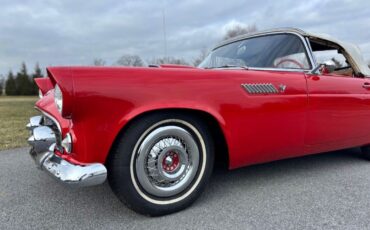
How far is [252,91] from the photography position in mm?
2574

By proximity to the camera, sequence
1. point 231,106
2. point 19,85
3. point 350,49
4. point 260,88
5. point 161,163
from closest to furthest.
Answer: point 161,163, point 231,106, point 260,88, point 350,49, point 19,85

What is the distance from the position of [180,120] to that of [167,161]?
0.32 m

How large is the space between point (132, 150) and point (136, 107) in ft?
0.96

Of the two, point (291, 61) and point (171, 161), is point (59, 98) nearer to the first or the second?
point (171, 161)

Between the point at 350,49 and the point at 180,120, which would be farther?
the point at 350,49

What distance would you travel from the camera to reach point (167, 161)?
2352 millimetres

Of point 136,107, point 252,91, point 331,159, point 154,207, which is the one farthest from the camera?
point 331,159

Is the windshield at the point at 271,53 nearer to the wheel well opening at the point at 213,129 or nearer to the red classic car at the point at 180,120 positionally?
the red classic car at the point at 180,120

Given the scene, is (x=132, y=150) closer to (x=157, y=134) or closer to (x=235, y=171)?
(x=157, y=134)

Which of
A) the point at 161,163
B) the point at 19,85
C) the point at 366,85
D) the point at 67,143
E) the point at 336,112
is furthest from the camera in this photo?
the point at 19,85

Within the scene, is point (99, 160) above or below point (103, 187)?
above

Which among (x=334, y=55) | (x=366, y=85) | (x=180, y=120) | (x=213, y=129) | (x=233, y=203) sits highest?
(x=334, y=55)

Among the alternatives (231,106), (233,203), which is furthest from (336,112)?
(233,203)

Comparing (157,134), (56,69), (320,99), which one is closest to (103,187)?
(157,134)
